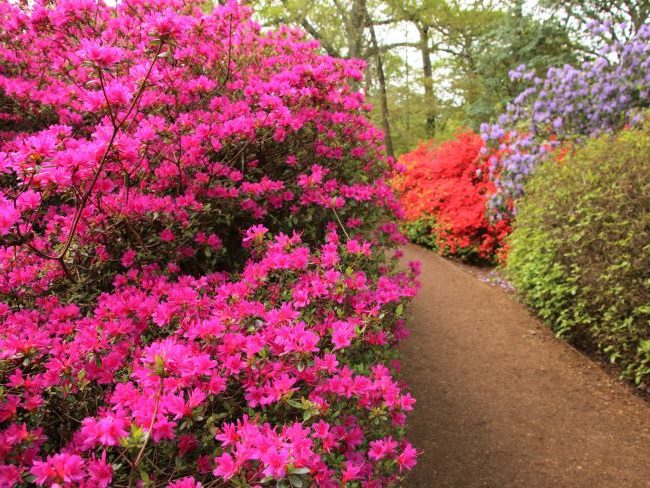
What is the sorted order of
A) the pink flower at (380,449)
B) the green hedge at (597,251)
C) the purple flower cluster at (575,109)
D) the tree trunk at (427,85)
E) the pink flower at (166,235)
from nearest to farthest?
the pink flower at (380,449) → the pink flower at (166,235) → the green hedge at (597,251) → the purple flower cluster at (575,109) → the tree trunk at (427,85)

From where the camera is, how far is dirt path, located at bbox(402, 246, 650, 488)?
2.88m

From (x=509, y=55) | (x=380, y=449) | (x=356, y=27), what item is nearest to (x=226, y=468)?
(x=380, y=449)

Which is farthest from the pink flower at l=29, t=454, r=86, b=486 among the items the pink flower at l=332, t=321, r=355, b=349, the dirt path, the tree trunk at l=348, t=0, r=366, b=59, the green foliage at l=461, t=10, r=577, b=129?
the tree trunk at l=348, t=0, r=366, b=59

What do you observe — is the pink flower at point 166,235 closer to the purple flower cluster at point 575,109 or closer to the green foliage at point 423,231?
the purple flower cluster at point 575,109

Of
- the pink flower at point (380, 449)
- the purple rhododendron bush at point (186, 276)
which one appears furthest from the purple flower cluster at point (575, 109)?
the pink flower at point (380, 449)

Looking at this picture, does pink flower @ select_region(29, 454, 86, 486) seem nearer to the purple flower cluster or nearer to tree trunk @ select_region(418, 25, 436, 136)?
the purple flower cluster

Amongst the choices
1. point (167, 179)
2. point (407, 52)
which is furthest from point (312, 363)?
point (407, 52)

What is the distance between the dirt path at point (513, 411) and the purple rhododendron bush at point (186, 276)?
1.30 metres

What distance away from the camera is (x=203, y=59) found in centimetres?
297

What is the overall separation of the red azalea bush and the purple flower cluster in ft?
1.71

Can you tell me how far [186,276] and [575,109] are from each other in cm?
605

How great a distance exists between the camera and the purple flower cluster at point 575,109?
19.6 ft

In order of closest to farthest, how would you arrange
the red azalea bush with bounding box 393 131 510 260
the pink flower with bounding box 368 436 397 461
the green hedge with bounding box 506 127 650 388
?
the pink flower with bounding box 368 436 397 461
the green hedge with bounding box 506 127 650 388
the red azalea bush with bounding box 393 131 510 260

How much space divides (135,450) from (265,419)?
360 mm
